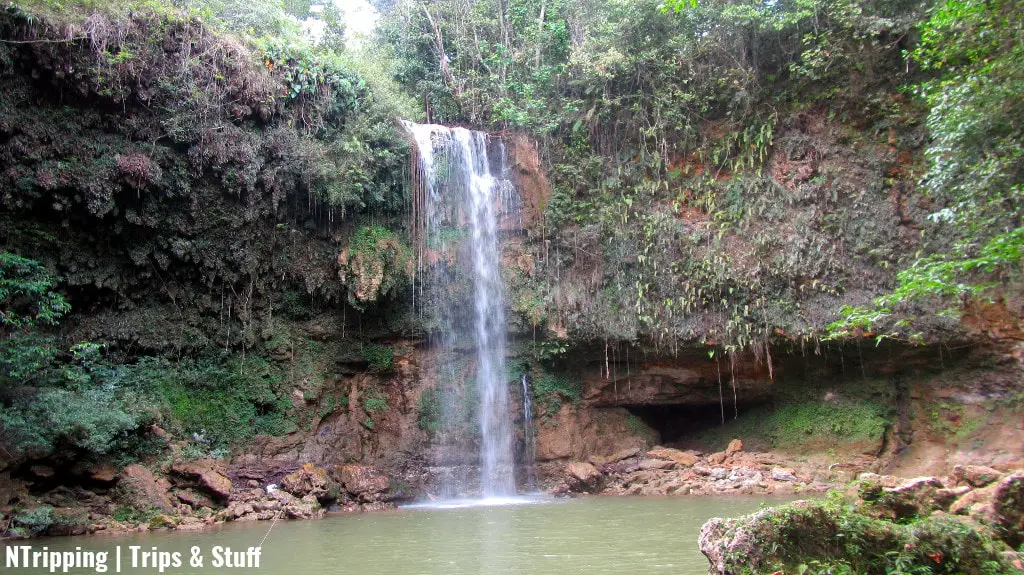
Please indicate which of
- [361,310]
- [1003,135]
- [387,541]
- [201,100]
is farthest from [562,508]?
[201,100]

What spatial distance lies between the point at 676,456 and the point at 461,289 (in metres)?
6.43

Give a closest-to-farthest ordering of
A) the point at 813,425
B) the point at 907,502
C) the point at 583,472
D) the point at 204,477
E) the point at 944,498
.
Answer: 1. the point at 907,502
2. the point at 944,498
3. the point at 204,477
4. the point at 583,472
5. the point at 813,425

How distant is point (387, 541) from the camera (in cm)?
862

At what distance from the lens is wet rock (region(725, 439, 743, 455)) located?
1494cm

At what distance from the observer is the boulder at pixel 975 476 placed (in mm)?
8240

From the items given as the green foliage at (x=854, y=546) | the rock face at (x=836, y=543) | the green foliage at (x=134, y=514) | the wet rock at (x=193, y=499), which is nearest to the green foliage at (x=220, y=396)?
the wet rock at (x=193, y=499)

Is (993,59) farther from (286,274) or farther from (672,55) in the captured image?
(286,274)

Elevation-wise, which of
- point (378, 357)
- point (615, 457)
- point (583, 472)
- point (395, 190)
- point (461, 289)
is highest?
point (395, 190)

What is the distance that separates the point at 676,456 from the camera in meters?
15.0

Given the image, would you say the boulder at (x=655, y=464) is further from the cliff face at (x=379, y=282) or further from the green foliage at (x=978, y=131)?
the green foliage at (x=978, y=131)

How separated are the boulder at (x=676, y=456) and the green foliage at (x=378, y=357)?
21.7 feet

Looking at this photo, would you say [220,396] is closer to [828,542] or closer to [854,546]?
[828,542]

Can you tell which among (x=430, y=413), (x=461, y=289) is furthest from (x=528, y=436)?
(x=461, y=289)

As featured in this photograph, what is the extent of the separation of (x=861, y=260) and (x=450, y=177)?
9.96m
